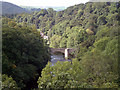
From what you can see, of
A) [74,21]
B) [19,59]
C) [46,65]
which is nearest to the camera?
[46,65]

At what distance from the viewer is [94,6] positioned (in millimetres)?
86875

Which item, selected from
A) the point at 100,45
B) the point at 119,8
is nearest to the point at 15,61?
the point at 100,45

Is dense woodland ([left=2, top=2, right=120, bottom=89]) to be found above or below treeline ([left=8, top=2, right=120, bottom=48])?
below

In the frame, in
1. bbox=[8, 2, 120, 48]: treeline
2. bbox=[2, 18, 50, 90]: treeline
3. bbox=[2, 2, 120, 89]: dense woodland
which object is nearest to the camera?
bbox=[2, 2, 120, 89]: dense woodland

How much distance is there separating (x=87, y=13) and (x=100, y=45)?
5735 cm

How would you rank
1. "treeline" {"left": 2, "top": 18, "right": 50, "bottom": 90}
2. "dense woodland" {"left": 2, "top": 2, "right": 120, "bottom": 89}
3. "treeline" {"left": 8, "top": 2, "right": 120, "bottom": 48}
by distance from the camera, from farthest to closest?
1. "treeline" {"left": 8, "top": 2, "right": 120, "bottom": 48}
2. "treeline" {"left": 2, "top": 18, "right": 50, "bottom": 90}
3. "dense woodland" {"left": 2, "top": 2, "right": 120, "bottom": 89}

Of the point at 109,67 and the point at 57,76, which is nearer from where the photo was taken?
the point at 57,76

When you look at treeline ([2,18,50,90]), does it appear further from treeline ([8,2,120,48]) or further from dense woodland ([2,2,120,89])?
treeline ([8,2,120,48])

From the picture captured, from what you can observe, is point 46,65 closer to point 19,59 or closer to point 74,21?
point 19,59

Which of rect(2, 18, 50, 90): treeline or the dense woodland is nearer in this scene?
the dense woodland

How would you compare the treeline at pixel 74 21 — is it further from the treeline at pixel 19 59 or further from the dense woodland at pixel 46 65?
the treeline at pixel 19 59

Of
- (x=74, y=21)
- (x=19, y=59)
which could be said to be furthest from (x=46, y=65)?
(x=74, y=21)

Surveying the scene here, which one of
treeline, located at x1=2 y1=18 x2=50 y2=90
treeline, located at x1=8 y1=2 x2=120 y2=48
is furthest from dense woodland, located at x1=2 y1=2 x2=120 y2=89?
treeline, located at x1=8 y1=2 x2=120 y2=48

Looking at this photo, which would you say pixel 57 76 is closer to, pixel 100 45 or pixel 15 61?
A: pixel 15 61
